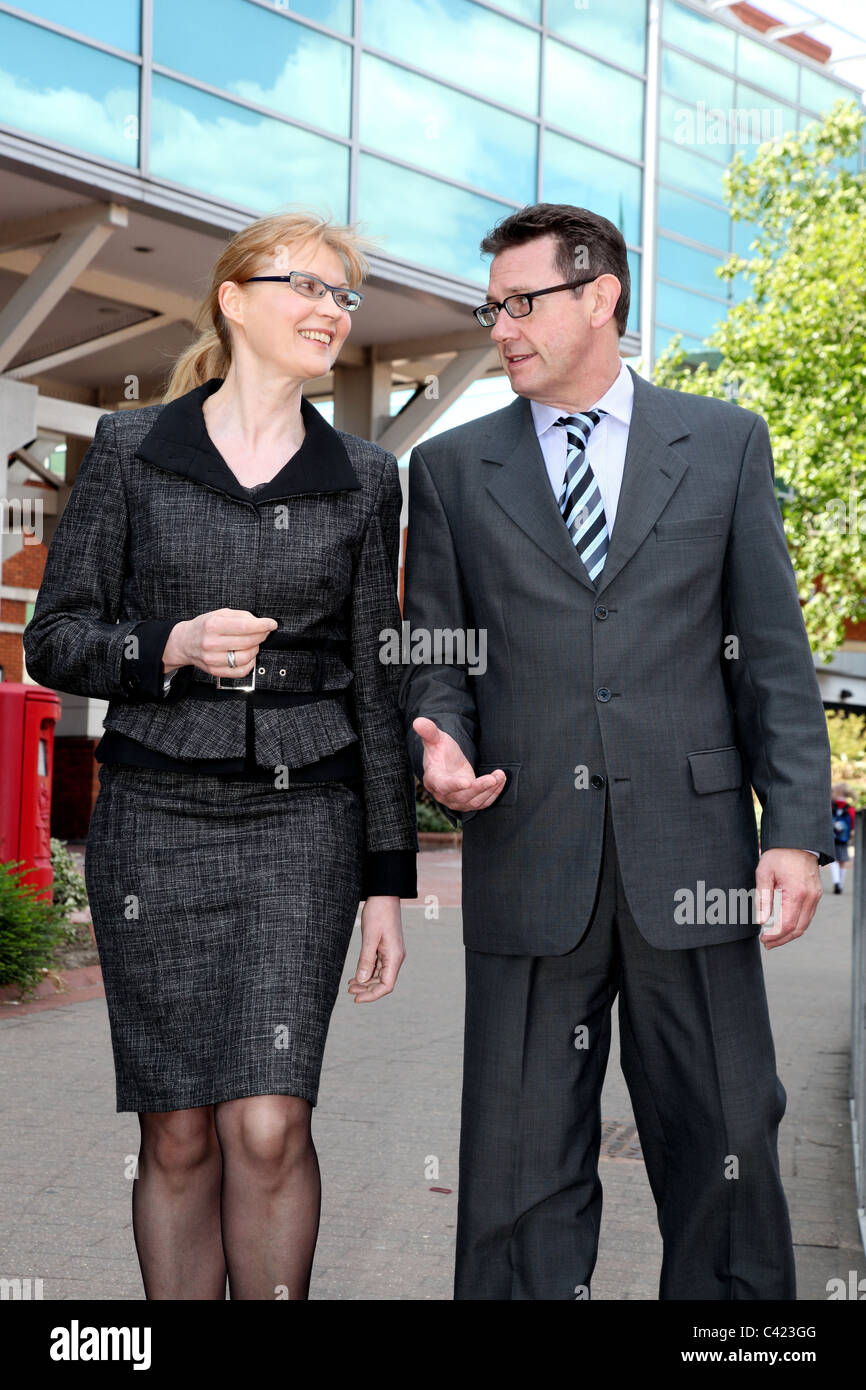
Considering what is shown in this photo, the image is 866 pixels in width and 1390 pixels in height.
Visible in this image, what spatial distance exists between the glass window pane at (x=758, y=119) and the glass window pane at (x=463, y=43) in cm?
2122

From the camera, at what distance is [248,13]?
632 inches

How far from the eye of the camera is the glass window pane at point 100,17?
14.4m

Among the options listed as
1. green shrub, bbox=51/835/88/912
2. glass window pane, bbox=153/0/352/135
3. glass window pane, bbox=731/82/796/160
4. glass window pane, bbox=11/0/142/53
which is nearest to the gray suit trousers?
green shrub, bbox=51/835/88/912

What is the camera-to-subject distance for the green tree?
26438 millimetres

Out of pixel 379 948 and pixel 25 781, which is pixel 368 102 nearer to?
pixel 25 781

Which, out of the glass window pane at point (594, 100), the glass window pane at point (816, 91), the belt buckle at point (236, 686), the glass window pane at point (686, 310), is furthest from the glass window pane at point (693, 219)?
A: the belt buckle at point (236, 686)

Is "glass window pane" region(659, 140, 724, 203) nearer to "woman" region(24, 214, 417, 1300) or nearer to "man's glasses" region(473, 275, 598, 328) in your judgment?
"man's glasses" region(473, 275, 598, 328)

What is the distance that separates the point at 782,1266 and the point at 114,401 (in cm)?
2508

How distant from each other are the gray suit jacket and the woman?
188 millimetres

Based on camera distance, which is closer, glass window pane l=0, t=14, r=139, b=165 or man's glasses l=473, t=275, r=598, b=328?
man's glasses l=473, t=275, r=598, b=328

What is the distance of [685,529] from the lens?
3.22 metres

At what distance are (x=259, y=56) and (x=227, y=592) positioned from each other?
14349 mm
